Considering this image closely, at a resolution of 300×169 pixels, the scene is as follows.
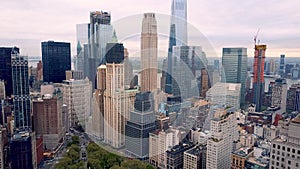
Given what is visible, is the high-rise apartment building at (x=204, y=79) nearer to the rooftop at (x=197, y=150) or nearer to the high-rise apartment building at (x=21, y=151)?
the rooftop at (x=197, y=150)

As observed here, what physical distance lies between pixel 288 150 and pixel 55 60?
8.22 meters

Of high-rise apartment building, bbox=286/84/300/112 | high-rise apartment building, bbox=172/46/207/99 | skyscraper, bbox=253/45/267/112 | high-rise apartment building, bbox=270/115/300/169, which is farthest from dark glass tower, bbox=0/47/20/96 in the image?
high-rise apartment building, bbox=286/84/300/112

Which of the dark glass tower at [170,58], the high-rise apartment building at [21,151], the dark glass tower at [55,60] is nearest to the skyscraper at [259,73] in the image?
the dark glass tower at [170,58]

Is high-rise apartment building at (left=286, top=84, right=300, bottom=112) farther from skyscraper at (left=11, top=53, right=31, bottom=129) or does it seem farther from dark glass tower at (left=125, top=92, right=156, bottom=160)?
skyscraper at (left=11, top=53, right=31, bottom=129)

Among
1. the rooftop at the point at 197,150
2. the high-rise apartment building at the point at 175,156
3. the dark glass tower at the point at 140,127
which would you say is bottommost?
the high-rise apartment building at the point at 175,156

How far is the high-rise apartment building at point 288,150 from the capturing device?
1736mm

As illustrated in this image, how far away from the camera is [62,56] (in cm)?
852

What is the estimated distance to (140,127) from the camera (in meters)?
3.42

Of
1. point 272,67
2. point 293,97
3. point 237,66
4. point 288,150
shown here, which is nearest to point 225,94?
point 237,66

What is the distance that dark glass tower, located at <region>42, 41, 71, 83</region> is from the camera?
8148mm

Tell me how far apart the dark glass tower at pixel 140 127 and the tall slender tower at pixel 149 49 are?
538 millimetres

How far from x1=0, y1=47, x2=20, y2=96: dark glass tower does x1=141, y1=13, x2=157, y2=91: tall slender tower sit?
3.99m

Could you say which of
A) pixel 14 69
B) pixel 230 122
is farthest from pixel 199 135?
pixel 14 69

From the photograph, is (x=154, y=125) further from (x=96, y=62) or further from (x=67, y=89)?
(x=67, y=89)
